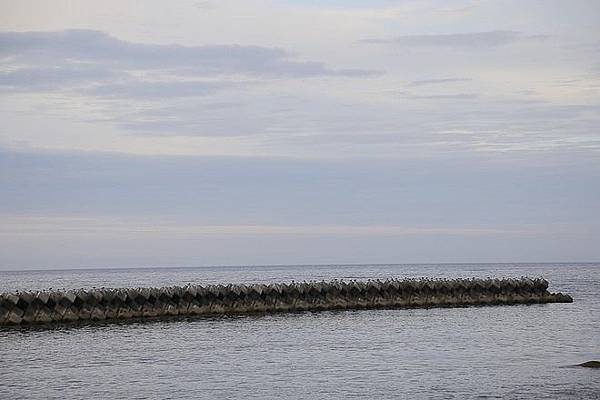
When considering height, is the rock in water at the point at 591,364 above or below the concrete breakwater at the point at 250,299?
below

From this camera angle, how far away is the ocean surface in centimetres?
2228

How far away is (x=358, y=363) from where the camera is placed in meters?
27.1

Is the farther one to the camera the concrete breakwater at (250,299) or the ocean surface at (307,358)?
the concrete breakwater at (250,299)

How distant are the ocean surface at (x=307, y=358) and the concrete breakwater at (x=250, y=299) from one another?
193 centimetres

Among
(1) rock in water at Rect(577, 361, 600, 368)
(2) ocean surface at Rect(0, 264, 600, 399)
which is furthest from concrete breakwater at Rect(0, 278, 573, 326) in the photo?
(1) rock in water at Rect(577, 361, 600, 368)

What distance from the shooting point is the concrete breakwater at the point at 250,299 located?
39.8 metres

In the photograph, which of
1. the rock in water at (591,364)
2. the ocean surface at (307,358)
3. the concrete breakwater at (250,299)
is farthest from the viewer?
the concrete breakwater at (250,299)

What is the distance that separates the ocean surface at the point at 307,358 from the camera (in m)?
22.3

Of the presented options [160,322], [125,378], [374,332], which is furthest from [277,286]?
[125,378]

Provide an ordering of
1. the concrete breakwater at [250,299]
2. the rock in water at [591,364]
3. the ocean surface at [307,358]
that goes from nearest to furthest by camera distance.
Answer: the ocean surface at [307,358] < the rock in water at [591,364] < the concrete breakwater at [250,299]

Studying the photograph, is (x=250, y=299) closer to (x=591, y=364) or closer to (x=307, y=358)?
(x=307, y=358)

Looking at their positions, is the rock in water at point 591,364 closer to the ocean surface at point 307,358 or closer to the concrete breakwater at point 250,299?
the ocean surface at point 307,358

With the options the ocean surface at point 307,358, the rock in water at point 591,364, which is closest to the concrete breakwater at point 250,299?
the ocean surface at point 307,358

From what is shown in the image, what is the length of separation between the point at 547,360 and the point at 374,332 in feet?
32.3
